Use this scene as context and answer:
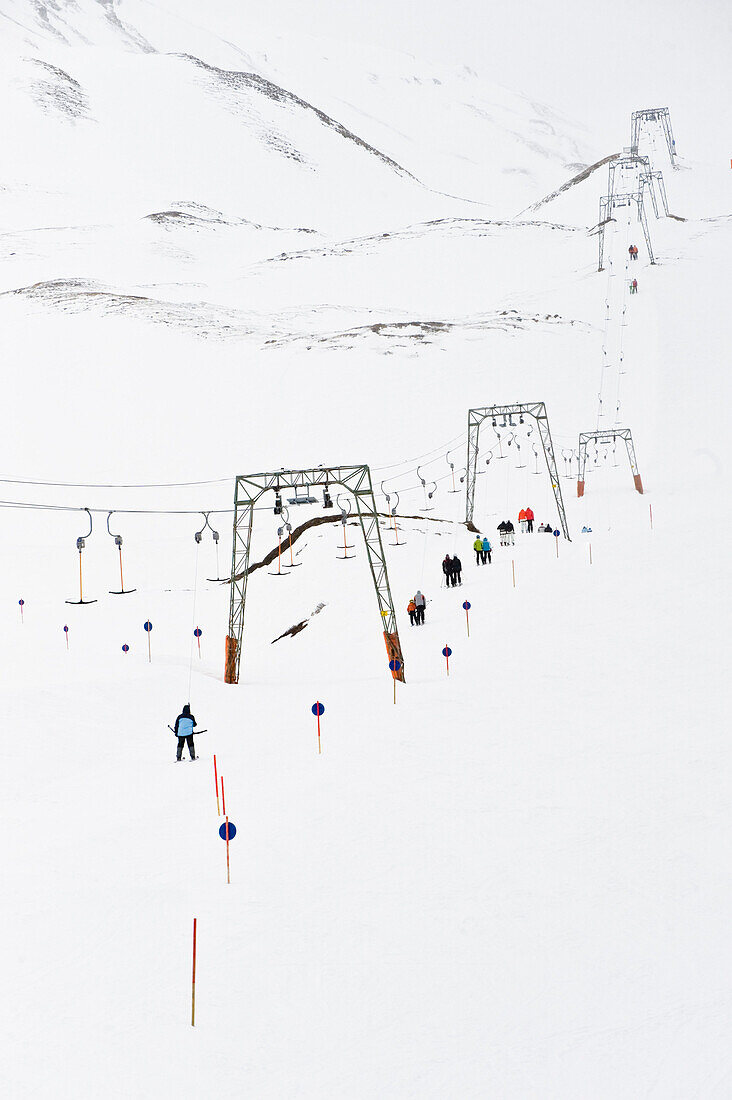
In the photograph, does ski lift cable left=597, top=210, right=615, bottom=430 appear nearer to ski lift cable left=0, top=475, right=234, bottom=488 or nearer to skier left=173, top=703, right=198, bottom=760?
ski lift cable left=0, top=475, right=234, bottom=488

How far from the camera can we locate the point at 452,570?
27734 mm

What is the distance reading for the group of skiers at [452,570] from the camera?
27561 millimetres

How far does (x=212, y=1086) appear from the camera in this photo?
7574mm

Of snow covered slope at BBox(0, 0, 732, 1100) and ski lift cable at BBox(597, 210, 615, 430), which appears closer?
snow covered slope at BBox(0, 0, 732, 1100)

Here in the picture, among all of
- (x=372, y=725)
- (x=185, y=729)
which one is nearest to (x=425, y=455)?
(x=372, y=725)

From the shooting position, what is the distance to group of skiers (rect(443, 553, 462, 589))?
2756 centimetres

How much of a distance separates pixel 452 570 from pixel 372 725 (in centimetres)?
A: 1152

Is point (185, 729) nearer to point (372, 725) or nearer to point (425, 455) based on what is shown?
point (372, 725)

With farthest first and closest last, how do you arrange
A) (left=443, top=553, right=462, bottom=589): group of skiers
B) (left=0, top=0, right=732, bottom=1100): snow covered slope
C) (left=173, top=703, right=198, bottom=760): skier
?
(left=443, top=553, right=462, bottom=589): group of skiers
(left=173, top=703, right=198, bottom=760): skier
(left=0, top=0, right=732, bottom=1100): snow covered slope

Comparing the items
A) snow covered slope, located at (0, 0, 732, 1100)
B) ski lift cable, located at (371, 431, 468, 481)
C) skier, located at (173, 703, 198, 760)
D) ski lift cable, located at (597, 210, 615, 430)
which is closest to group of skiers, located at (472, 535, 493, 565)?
snow covered slope, located at (0, 0, 732, 1100)

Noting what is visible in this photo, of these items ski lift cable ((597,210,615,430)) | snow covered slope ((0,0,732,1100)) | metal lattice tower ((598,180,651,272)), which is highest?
metal lattice tower ((598,180,651,272))

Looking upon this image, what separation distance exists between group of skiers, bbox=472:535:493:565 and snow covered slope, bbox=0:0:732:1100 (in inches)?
20.6

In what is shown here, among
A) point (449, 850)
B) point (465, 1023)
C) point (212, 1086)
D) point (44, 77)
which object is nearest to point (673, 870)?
point (449, 850)

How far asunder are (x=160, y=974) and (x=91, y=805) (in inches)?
206
